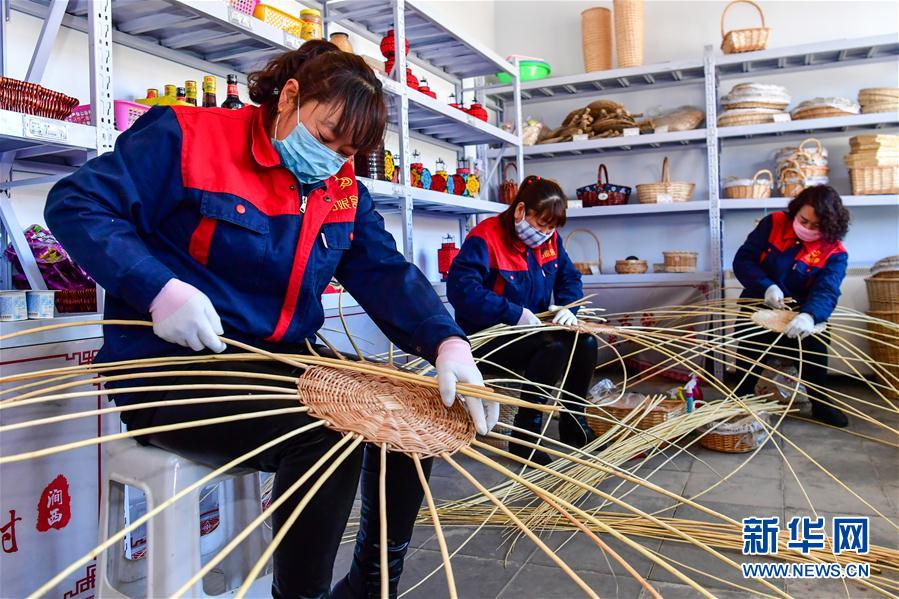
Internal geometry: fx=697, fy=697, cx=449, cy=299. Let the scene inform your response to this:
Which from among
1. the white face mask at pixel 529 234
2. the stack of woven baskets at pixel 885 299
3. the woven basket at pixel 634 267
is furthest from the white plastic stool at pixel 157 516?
the woven basket at pixel 634 267

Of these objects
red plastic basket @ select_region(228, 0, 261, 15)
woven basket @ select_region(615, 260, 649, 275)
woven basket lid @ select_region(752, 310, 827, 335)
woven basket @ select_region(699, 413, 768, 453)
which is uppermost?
red plastic basket @ select_region(228, 0, 261, 15)

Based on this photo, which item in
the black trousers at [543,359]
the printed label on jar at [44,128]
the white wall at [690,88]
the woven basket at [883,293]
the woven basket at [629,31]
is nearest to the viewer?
the printed label on jar at [44,128]

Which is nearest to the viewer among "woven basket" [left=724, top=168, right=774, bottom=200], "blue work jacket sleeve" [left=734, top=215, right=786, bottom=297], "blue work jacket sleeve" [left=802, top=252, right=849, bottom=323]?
"blue work jacket sleeve" [left=802, top=252, right=849, bottom=323]

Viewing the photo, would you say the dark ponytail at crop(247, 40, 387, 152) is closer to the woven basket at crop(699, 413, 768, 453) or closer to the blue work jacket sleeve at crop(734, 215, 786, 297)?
the woven basket at crop(699, 413, 768, 453)

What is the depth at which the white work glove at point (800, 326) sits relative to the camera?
2629 mm

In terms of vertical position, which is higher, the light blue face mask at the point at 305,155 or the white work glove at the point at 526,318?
the light blue face mask at the point at 305,155

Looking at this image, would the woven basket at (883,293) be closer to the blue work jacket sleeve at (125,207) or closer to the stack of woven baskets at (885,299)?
the stack of woven baskets at (885,299)

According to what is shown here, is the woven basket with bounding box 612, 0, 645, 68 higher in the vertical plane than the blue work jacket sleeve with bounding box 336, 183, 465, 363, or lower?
higher

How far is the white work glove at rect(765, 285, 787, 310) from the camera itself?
296 cm

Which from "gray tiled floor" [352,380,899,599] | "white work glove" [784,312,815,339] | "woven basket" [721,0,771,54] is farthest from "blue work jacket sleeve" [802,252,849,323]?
"woven basket" [721,0,771,54]

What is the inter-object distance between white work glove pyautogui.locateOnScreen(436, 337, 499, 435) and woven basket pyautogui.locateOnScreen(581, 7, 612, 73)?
402cm

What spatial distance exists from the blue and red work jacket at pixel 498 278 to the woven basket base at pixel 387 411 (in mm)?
1248

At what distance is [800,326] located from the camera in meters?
2.64

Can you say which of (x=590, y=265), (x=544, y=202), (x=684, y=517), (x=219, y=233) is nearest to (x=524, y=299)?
(x=544, y=202)
